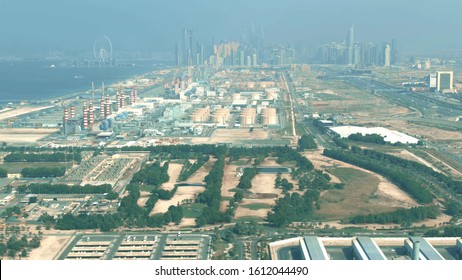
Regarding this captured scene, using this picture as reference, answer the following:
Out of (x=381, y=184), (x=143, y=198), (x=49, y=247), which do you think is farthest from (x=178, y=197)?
(x=381, y=184)

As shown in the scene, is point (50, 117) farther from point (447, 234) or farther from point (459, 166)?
point (447, 234)

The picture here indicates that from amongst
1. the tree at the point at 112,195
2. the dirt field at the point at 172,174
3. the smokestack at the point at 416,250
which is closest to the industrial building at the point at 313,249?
the smokestack at the point at 416,250

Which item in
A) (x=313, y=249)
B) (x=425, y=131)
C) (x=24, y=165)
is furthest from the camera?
(x=425, y=131)

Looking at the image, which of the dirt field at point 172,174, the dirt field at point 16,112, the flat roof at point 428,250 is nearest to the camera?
the flat roof at point 428,250

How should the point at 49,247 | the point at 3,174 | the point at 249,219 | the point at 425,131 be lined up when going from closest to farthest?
the point at 49,247 < the point at 249,219 < the point at 3,174 < the point at 425,131

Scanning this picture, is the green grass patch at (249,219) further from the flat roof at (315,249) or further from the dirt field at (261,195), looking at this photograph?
the flat roof at (315,249)

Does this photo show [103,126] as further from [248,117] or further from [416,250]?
[416,250]
